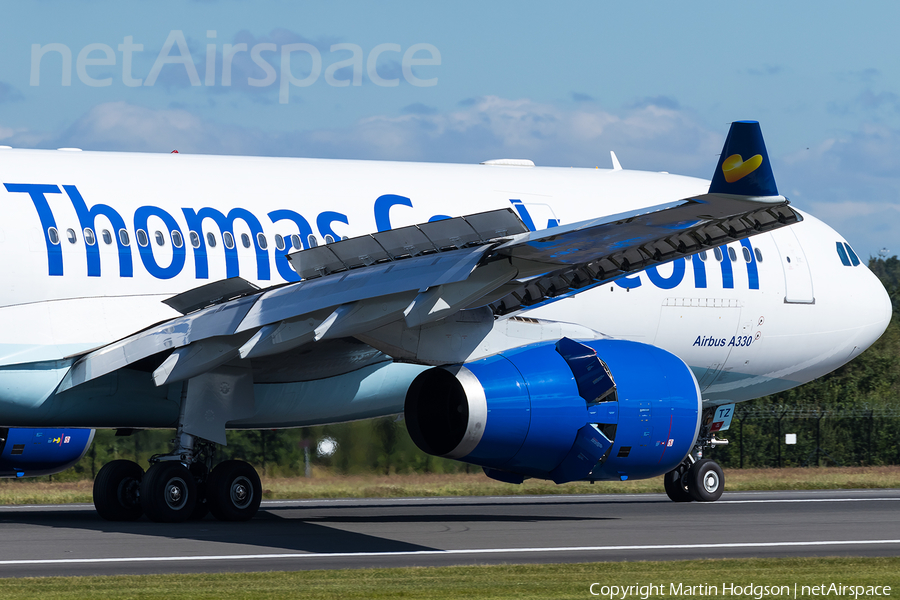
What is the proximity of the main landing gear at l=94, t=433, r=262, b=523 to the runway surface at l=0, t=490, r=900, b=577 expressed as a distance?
0.21 m

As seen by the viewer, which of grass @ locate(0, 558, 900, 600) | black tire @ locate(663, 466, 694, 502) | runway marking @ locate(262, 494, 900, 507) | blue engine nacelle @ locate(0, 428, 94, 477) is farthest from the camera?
runway marking @ locate(262, 494, 900, 507)

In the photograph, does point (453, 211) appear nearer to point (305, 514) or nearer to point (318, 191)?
point (318, 191)

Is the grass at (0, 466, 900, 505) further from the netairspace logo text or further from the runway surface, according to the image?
the netairspace logo text

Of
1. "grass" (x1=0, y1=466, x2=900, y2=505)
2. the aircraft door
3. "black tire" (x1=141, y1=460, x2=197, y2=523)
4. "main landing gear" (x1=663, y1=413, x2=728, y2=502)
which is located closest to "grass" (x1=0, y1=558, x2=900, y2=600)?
"black tire" (x1=141, y1=460, x2=197, y2=523)

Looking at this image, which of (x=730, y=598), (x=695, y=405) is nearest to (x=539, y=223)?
(x=695, y=405)

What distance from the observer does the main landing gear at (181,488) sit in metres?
14.3

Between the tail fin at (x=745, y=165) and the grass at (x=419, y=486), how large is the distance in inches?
546

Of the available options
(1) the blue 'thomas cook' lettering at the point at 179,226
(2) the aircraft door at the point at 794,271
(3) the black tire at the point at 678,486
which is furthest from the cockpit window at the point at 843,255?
(1) the blue 'thomas cook' lettering at the point at 179,226

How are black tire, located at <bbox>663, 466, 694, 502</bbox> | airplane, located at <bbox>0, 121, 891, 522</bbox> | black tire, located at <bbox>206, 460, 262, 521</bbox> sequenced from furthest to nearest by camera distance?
black tire, located at <bbox>663, 466, 694, 502</bbox>, black tire, located at <bbox>206, 460, 262, 521</bbox>, airplane, located at <bbox>0, 121, 891, 522</bbox>

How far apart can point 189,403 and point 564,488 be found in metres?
13.4

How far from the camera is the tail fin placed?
970 cm

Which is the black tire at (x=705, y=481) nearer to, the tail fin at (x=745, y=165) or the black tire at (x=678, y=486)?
the black tire at (x=678, y=486)

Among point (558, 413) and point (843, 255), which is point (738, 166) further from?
point (843, 255)

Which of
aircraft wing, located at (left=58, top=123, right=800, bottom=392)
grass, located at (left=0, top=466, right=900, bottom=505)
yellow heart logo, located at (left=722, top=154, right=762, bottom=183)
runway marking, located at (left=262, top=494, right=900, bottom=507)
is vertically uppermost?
yellow heart logo, located at (left=722, top=154, right=762, bottom=183)
